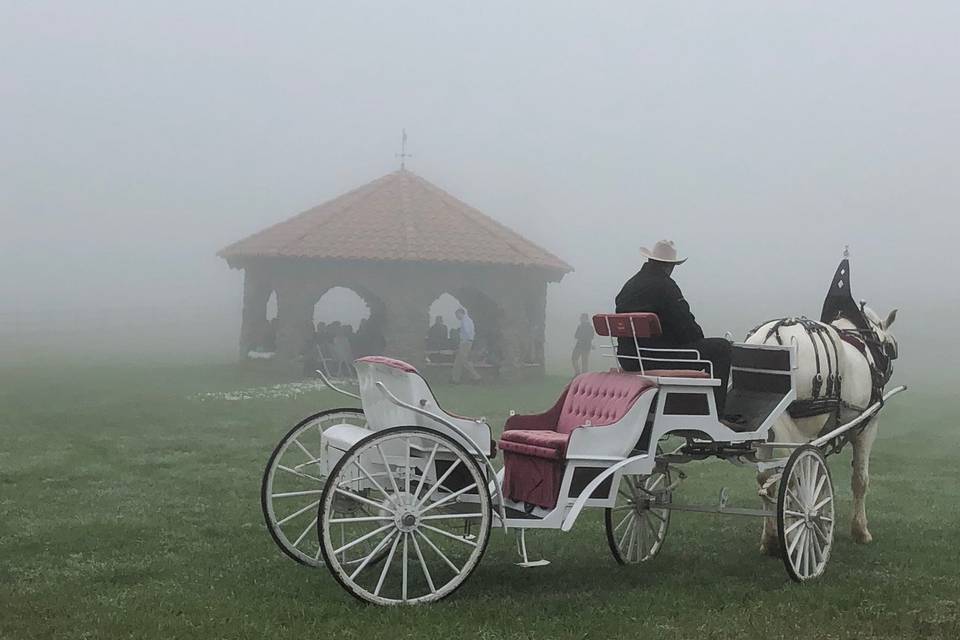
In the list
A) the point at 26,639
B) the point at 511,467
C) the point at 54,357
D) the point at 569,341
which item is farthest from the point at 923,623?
the point at 569,341

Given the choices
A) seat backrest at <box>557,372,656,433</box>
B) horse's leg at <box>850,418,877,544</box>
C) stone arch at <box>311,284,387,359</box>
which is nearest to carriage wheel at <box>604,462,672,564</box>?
seat backrest at <box>557,372,656,433</box>

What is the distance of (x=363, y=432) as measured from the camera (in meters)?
6.53

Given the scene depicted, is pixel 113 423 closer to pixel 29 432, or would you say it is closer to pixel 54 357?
pixel 29 432

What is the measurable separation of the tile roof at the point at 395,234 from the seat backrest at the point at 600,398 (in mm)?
18022

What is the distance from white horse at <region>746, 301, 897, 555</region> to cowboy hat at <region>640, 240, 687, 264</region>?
1.13 meters

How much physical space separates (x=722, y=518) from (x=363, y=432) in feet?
14.8

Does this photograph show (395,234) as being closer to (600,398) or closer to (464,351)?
(464,351)

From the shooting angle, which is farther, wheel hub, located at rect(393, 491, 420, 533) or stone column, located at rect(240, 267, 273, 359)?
stone column, located at rect(240, 267, 273, 359)

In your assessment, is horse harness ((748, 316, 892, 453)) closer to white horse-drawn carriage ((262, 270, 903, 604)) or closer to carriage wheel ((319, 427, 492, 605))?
white horse-drawn carriage ((262, 270, 903, 604))

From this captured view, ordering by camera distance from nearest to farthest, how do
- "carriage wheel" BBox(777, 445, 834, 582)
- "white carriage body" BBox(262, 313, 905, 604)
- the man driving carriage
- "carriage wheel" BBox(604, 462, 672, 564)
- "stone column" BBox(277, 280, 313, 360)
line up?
"white carriage body" BBox(262, 313, 905, 604), "carriage wheel" BBox(777, 445, 834, 582), the man driving carriage, "carriage wheel" BBox(604, 462, 672, 564), "stone column" BBox(277, 280, 313, 360)

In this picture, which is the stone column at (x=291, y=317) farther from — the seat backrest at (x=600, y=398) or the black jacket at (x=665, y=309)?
the black jacket at (x=665, y=309)

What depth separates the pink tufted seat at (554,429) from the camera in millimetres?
6406

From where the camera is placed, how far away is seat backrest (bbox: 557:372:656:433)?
6.61 m


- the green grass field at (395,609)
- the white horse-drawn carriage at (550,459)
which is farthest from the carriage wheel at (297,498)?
the green grass field at (395,609)
